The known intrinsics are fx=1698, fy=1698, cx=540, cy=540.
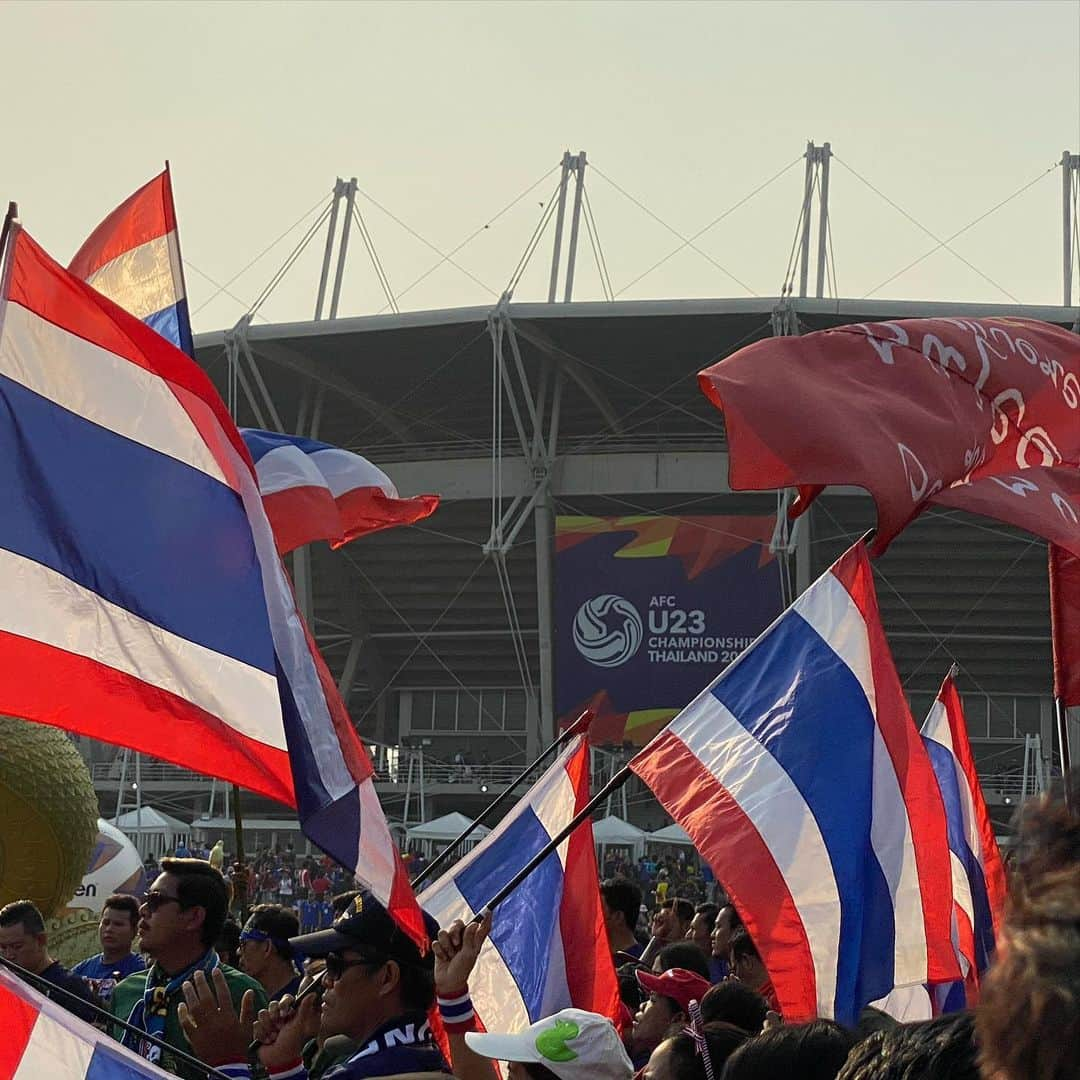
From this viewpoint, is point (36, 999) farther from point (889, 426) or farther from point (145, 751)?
point (889, 426)

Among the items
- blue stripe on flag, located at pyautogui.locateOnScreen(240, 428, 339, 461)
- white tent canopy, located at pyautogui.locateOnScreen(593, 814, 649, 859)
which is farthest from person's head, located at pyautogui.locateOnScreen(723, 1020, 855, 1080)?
white tent canopy, located at pyautogui.locateOnScreen(593, 814, 649, 859)

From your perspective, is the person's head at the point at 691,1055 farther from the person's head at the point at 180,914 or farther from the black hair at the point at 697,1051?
the person's head at the point at 180,914

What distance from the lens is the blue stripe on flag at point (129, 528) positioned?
3371 mm

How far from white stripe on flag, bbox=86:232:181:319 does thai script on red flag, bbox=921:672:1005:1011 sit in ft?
9.26

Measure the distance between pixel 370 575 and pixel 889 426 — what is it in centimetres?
2730

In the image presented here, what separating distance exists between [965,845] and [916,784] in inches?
47.3

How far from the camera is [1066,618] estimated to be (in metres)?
5.43

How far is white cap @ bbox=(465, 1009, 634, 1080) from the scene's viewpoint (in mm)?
2904

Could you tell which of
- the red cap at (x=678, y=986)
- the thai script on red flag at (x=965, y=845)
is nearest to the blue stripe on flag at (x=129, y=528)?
the red cap at (x=678, y=986)

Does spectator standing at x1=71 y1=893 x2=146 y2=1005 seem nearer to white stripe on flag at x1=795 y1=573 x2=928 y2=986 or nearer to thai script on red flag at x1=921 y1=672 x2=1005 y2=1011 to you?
white stripe on flag at x1=795 y1=573 x2=928 y2=986

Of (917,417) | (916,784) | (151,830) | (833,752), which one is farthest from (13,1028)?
(151,830)

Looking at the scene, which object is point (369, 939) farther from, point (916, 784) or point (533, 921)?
point (916, 784)

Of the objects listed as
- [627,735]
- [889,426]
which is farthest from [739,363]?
[627,735]

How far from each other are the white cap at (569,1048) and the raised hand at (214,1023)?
83 cm
